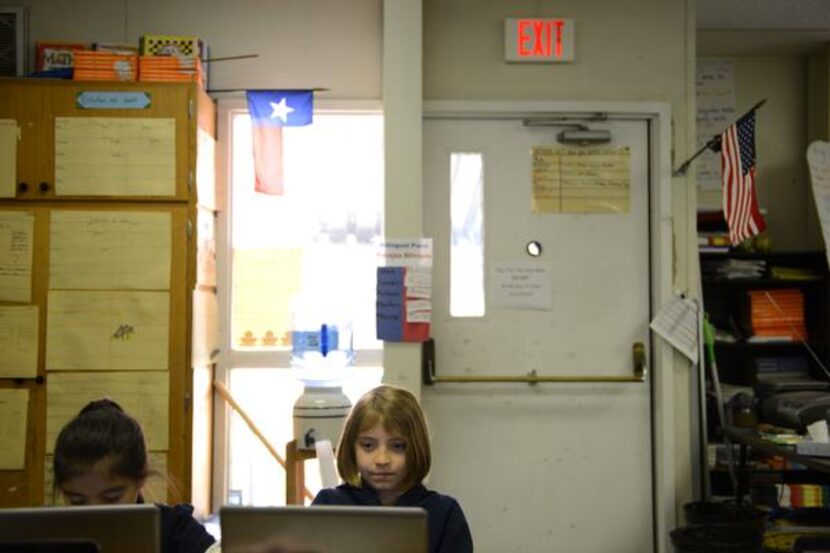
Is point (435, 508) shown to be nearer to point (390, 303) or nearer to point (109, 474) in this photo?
point (109, 474)

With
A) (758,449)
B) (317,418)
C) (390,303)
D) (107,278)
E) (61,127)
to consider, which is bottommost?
(758,449)

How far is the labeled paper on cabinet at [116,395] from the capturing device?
3771 mm

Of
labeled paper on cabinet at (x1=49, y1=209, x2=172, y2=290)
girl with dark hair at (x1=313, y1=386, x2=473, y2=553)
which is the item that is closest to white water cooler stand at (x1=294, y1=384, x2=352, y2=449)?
labeled paper on cabinet at (x1=49, y1=209, x2=172, y2=290)

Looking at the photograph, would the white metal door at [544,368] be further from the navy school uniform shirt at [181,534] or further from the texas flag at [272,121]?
the navy school uniform shirt at [181,534]

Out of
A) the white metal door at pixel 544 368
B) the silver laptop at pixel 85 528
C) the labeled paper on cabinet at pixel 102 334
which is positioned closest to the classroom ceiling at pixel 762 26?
the white metal door at pixel 544 368

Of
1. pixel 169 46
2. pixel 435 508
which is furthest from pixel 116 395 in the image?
pixel 435 508

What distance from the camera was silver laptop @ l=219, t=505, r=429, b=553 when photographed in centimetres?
126

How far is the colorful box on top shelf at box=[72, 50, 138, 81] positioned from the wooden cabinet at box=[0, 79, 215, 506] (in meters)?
0.10

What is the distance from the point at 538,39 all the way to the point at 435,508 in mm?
2651

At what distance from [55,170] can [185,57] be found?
29.2 inches

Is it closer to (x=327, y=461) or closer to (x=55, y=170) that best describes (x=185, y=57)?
(x=55, y=170)

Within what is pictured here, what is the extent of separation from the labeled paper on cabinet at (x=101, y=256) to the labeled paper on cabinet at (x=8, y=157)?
218 millimetres

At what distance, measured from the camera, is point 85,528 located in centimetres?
128

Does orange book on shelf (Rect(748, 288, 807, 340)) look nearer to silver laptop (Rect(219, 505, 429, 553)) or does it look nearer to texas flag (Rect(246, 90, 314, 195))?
texas flag (Rect(246, 90, 314, 195))
